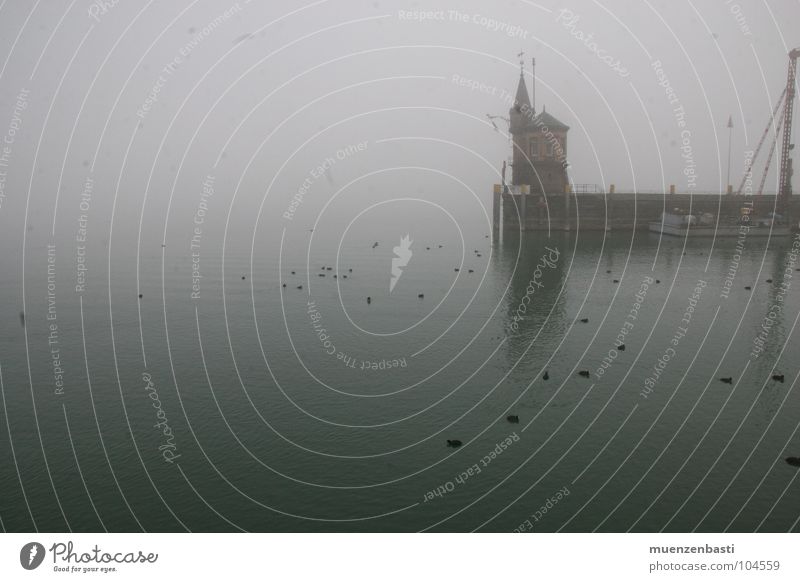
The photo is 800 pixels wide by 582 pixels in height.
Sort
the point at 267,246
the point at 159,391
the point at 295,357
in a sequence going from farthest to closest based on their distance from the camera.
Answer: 1. the point at 267,246
2. the point at 295,357
3. the point at 159,391

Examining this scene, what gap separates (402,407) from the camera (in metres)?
30.8

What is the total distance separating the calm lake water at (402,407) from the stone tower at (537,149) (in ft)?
175

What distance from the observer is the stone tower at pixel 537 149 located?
111062 millimetres

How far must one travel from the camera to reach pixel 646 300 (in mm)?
55062

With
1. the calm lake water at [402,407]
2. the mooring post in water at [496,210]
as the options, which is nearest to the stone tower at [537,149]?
the mooring post in water at [496,210]

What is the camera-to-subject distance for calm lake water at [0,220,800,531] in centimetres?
2167

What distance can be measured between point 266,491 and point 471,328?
2570 cm

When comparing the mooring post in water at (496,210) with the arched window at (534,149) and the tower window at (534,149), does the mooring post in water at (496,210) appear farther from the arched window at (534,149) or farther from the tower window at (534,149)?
the tower window at (534,149)

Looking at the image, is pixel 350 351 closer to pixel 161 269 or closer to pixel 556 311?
pixel 556 311

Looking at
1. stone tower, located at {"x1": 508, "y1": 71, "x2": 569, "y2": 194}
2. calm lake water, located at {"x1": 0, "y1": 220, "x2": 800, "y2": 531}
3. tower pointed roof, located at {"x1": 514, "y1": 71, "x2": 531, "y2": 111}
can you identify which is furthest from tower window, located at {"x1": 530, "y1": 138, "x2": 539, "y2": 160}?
calm lake water, located at {"x1": 0, "y1": 220, "x2": 800, "y2": 531}

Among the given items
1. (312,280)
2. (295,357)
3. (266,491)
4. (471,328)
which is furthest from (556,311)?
(266,491)

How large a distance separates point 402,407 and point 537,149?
92504 millimetres

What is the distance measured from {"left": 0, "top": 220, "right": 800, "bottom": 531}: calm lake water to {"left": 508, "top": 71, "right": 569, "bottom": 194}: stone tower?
175 ft

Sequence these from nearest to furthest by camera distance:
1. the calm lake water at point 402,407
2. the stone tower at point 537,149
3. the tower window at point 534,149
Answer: the calm lake water at point 402,407 → the stone tower at point 537,149 → the tower window at point 534,149
